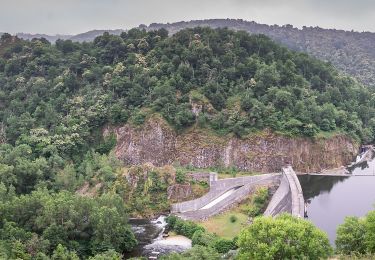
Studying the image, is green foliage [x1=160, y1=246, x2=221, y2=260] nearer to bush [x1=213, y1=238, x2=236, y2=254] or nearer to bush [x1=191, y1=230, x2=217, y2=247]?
bush [x1=213, y1=238, x2=236, y2=254]

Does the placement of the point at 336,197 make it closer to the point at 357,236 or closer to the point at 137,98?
the point at 357,236

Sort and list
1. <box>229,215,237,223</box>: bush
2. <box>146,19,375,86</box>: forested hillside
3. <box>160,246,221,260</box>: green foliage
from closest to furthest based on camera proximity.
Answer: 1. <box>160,246,221,260</box>: green foliage
2. <box>229,215,237,223</box>: bush
3. <box>146,19,375,86</box>: forested hillside

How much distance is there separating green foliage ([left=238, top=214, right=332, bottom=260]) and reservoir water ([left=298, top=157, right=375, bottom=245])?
15450 millimetres

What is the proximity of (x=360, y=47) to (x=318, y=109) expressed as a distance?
387 ft

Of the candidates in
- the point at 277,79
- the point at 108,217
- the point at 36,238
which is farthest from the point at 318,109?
the point at 36,238

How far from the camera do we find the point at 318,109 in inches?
3081

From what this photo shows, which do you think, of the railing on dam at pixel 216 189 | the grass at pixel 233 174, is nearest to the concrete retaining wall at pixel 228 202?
the railing on dam at pixel 216 189

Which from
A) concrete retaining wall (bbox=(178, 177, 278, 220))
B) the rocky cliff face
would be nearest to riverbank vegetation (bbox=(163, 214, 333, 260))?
concrete retaining wall (bbox=(178, 177, 278, 220))

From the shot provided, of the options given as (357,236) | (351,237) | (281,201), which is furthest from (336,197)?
(351,237)

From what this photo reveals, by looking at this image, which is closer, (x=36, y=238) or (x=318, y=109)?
(x=36, y=238)

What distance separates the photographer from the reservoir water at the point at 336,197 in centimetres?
5553

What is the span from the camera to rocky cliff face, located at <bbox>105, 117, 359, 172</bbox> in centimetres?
7225

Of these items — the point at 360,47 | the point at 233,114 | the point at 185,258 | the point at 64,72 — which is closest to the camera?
the point at 185,258

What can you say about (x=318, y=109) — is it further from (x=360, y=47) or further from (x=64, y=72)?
(x=360, y=47)
